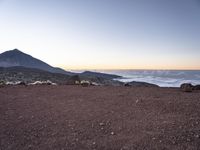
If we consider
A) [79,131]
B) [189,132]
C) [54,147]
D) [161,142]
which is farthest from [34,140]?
[189,132]

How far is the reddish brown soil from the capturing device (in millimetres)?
4320

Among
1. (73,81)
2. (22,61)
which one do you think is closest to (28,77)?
(73,81)

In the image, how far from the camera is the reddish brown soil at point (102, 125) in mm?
4320

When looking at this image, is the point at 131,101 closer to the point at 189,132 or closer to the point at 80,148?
the point at 189,132

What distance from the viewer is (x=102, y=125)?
5.42m

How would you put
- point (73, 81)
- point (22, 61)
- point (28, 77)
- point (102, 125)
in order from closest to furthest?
point (102, 125) < point (73, 81) < point (28, 77) < point (22, 61)

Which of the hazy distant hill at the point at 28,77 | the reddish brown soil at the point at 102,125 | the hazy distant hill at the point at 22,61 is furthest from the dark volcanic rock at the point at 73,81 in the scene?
the hazy distant hill at the point at 22,61

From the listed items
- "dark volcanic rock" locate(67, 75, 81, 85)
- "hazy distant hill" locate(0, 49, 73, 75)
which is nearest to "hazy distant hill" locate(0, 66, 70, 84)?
"dark volcanic rock" locate(67, 75, 81, 85)

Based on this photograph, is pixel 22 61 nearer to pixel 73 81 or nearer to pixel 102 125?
pixel 73 81

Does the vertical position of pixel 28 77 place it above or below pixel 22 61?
below

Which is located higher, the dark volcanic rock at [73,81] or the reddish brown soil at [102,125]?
the dark volcanic rock at [73,81]

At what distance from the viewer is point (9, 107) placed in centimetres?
772

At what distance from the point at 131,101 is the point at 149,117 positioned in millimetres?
2273

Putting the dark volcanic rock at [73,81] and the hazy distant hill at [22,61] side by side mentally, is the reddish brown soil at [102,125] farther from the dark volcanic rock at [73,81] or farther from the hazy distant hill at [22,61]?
the hazy distant hill at [22,61]
